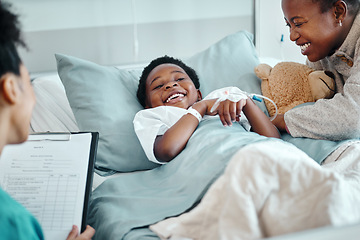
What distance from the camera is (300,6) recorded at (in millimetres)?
→ 1533

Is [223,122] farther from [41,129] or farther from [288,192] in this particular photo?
[41,129]

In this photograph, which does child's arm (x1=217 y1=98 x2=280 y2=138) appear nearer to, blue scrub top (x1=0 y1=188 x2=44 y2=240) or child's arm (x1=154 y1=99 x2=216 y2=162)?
child's arm (x1=154 y1=99 x2=216 y2=162)

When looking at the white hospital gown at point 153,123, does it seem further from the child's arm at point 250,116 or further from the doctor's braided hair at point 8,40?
the doctor's braided hair at point 8,40

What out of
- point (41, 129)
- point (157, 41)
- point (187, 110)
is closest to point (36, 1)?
point (157, 41)

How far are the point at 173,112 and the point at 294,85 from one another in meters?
0.54

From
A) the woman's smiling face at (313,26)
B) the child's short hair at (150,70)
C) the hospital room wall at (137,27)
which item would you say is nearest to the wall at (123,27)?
the hospital room wall at (137,27)

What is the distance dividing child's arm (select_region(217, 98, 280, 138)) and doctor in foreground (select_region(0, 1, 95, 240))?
0.67 metres

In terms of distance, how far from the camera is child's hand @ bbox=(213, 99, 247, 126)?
1385 mm

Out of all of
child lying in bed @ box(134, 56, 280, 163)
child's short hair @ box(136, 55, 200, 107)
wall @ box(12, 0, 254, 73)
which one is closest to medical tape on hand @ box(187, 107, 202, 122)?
child lying in bed @ box(134, 56, 280, 163)

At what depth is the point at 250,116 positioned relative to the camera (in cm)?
149

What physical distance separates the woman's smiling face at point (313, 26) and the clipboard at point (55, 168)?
83 cm

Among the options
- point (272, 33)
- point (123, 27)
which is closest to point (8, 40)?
point (123, 27)

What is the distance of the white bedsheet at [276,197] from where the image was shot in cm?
80

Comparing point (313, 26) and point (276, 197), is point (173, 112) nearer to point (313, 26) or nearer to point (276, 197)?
point (313, 26)
